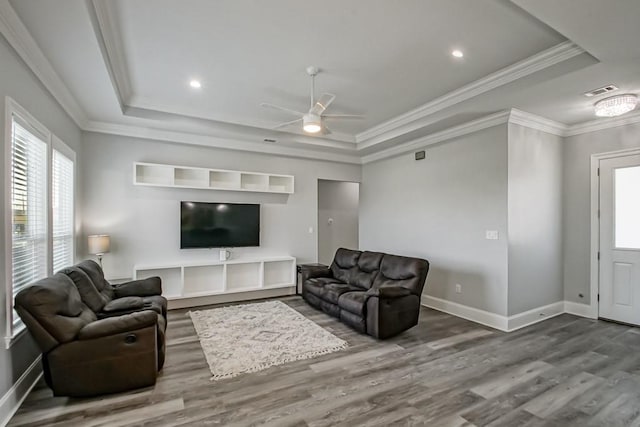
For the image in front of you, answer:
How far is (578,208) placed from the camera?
4836mm

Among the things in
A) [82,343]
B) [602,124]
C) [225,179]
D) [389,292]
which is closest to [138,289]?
[82,343]

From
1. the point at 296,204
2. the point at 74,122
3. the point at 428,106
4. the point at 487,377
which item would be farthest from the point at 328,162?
the point at 487,377

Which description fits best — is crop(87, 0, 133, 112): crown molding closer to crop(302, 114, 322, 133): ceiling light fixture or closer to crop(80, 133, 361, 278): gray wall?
crop(80, 133, 361, 278): gray wall

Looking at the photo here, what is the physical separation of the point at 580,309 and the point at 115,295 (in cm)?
644

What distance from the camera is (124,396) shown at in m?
2.63

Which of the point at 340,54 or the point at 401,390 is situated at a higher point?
the point at 340,54

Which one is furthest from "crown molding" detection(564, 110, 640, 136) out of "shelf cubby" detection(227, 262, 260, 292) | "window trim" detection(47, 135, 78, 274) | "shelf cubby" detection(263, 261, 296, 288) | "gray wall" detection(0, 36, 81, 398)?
"window trim" detection(47, 135, 78, 274)

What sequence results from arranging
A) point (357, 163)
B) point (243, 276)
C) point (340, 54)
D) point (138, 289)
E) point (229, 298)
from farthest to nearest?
1. point (357, 163)
2. point (243, 276)
3. point (229, 298)
4. point (138, 289)
5. point (340, 54)

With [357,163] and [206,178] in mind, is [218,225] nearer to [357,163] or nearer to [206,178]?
[206,178]

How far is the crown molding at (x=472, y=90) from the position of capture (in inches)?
115

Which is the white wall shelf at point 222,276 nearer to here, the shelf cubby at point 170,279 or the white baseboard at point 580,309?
the shelf cubby at point 170,279

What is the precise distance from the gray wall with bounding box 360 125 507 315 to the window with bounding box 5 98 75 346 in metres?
5.06

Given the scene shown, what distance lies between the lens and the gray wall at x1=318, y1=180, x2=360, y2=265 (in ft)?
26.3

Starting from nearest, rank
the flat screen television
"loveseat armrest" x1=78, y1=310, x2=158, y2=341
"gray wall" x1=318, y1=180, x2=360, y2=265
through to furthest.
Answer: "loveseat armrest" x1=78, y1=310, x2=158, y2=341 → the flat screen television → "gray wall" x1=318, y1=180, x2=360, y2=265
